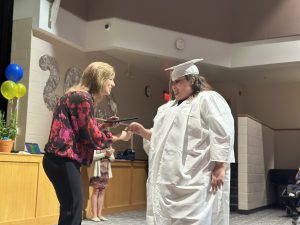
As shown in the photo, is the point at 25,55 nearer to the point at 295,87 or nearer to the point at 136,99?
the point at 136,99

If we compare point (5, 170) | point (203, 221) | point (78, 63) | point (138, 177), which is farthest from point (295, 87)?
point (203, 221)

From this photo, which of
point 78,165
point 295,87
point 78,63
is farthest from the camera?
point 295,87

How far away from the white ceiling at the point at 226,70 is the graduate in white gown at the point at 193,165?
4.90m

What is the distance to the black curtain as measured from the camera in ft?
18.9

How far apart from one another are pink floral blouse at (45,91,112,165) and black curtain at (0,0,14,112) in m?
4.02

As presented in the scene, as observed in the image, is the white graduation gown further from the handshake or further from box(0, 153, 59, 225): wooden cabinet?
box(0, 153, 59, 225): wooden cabinet

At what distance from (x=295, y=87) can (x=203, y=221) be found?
8.35m

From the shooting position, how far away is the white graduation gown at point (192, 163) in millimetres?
2215

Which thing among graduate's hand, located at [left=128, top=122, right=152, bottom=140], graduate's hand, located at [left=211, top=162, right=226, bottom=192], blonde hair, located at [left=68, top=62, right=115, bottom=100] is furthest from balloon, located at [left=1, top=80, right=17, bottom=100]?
graduate's hand, located at [left=211, top=162, right=226, bottom=192]

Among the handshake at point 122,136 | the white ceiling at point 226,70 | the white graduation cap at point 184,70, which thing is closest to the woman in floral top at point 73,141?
the handshake at point 122,136

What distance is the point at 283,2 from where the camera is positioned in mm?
7492

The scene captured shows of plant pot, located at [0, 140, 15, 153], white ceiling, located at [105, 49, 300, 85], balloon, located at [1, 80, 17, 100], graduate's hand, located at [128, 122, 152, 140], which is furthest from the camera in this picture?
white ceiling, located at [105, 49, 300, 85]

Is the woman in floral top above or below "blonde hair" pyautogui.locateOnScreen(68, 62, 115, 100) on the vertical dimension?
below

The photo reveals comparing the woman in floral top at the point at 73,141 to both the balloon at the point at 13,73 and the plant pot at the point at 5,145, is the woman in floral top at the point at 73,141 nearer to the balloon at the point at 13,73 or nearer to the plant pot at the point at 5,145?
the plant pot at the point at 5,145
